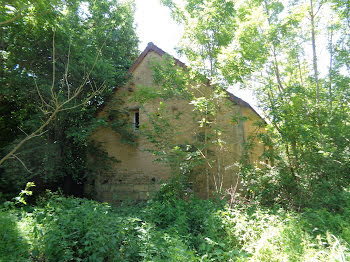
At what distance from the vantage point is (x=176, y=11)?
27.5 ft

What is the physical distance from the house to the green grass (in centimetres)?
338

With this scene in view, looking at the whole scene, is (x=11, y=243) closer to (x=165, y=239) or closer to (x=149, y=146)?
(x=165, y=239)

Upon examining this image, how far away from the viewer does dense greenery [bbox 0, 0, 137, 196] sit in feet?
27.9

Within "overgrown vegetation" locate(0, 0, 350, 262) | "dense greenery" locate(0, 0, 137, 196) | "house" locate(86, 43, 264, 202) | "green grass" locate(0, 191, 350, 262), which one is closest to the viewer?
"green grass" locate(0, 191, 350, 262)

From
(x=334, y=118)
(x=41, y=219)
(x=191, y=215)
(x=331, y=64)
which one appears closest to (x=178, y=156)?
(x=191, y=215)

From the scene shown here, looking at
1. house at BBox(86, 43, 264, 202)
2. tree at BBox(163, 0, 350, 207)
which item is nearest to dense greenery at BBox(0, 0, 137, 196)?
house at BBox(86, 43, 264, 202)

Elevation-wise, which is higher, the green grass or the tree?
the tree

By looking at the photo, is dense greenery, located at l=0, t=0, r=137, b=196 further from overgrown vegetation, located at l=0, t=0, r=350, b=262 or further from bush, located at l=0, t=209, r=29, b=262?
bush, located at l=0, t=209, r=29, b=262

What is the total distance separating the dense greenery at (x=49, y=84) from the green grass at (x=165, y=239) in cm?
431

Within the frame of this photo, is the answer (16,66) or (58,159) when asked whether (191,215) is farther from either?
(16,66)

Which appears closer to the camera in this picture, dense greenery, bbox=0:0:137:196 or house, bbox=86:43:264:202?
dense greenery, bbox=0:0:137:196

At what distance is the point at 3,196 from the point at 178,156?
6.29 metres

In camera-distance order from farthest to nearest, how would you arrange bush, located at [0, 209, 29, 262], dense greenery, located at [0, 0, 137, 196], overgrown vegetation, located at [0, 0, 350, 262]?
dense greenery, located at [0, 0, 137, 196]
overgrown vegetation, located at [0, 0, 350, 262]
bush, located at [0, 209, 29, 262]

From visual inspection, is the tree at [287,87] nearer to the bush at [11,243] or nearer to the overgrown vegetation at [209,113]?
the overgrown vegetation at [209,113]
